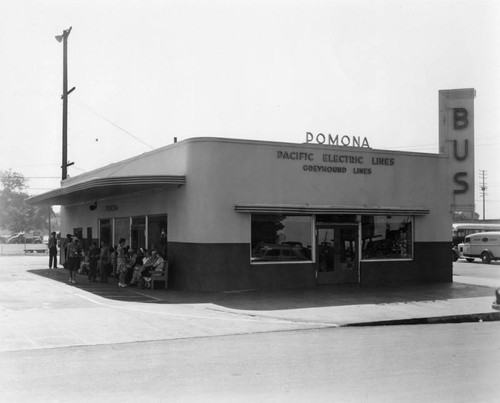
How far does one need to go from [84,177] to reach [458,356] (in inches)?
980

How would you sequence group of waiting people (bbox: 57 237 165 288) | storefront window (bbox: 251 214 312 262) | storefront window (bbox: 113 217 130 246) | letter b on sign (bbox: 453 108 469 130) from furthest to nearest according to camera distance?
storefront window (bbox: 113 217 130 246) → letter b on sign (bbox: 453 108 469 130) → group of waiting people (bbox: 57 237 165 288) → storefront window (bbox: 251 214 312 262)

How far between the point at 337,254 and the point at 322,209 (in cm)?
169

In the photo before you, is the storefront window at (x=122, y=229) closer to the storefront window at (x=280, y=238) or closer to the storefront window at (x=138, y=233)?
the storefront window at (x=138, y=233)

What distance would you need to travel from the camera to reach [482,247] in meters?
36.3

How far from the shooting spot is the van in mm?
35719

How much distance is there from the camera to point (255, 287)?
17.5 meters

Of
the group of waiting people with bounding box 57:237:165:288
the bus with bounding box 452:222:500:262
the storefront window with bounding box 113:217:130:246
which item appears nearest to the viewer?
the group of waiting people with bounding box 57:237:165:288

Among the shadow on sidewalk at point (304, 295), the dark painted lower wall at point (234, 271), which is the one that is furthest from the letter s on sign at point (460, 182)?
the dark painted lower wall at point (234, 271)

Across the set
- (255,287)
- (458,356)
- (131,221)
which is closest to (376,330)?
(458,356)

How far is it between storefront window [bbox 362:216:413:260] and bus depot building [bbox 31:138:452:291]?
35 mm

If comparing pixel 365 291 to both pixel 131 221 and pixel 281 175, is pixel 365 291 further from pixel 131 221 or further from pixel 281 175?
pixel 131 221

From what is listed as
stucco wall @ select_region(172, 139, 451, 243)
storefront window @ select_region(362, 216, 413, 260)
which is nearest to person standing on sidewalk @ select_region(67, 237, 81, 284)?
stucco wall @ select_region(172, 139, 451, 243)

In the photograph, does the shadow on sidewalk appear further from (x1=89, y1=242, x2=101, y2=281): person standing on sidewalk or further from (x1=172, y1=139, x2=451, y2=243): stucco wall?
(x1=172, y1=139, x2=451, y2=243): stucco wall

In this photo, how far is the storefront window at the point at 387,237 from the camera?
1953cm
